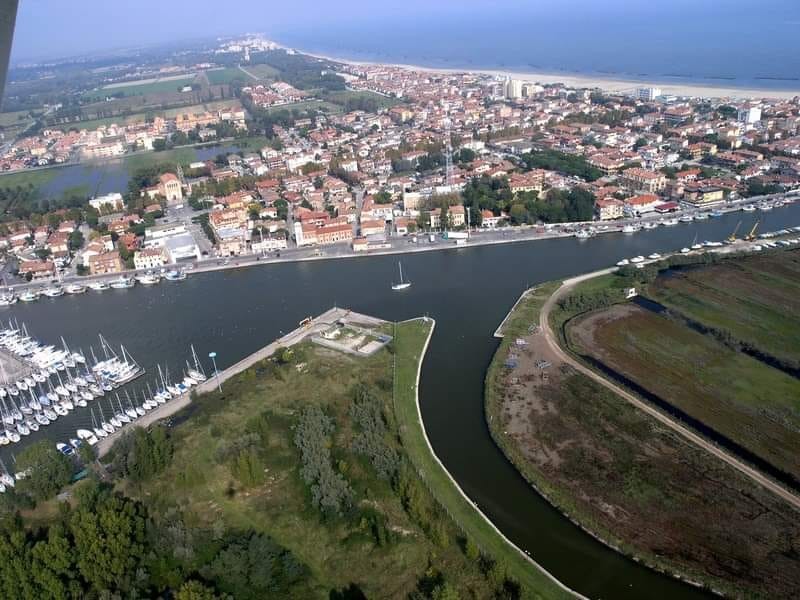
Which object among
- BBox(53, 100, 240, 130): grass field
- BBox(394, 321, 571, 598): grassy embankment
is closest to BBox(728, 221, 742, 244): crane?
BBox(394, 321, 571, 598): grassy embankment

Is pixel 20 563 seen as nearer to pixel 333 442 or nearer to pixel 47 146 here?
pixel 333 442

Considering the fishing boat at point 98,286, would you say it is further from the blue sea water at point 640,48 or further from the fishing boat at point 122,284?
the blue sea water at point 640,48

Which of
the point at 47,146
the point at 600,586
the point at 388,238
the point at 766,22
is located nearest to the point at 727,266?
the point at 388,238

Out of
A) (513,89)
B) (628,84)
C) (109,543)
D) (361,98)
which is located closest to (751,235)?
(109,543)

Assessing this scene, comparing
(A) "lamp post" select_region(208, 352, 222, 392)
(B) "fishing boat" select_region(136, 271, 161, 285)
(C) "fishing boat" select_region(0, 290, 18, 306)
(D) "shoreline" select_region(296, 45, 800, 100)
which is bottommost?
(C) "fishing boat" select_region(0, 290, 18, 306)

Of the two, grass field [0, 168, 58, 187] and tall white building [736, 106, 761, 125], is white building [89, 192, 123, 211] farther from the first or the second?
tall white building [736, 106, 761, 125]

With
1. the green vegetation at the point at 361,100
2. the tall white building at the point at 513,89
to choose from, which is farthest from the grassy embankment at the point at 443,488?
the tall white building at the point at 513,89
